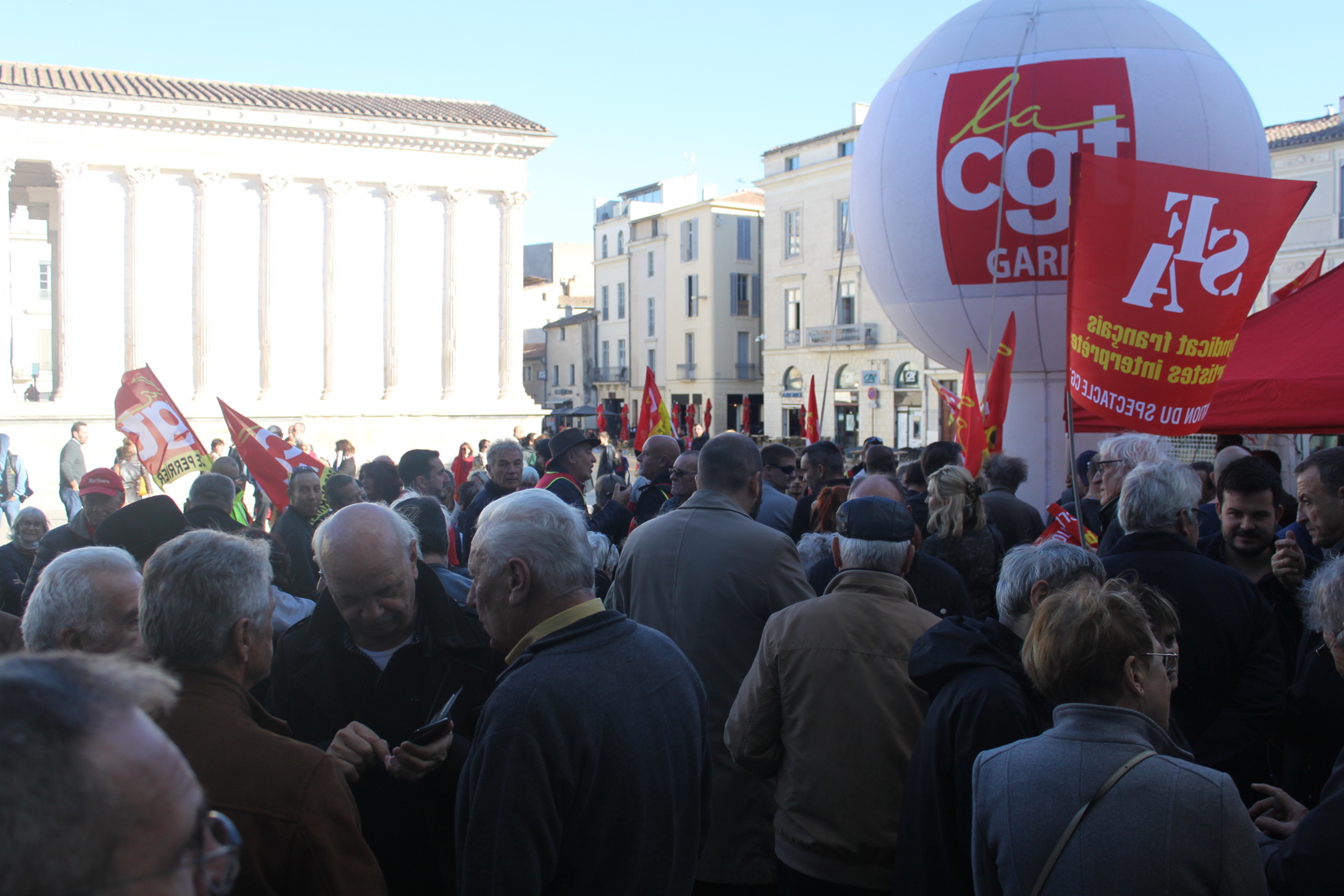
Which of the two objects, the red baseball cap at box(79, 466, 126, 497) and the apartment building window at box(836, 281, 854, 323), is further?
the apartment building window at box(836, 281, 854, 323)

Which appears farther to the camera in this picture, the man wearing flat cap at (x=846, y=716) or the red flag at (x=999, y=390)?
the red flag at (x=999, y=390)

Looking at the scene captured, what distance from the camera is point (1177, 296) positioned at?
486 centimetres

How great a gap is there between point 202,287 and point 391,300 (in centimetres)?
517

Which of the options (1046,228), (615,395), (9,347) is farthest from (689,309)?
(1046,228)

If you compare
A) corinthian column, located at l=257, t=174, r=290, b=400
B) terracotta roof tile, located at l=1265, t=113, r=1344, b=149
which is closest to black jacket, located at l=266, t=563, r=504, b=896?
corinthian column, located at l=257, t=174, r=290, b=400

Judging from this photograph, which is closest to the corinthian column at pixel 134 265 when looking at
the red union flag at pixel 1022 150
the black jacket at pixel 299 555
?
the black jacket at pixel 299 555

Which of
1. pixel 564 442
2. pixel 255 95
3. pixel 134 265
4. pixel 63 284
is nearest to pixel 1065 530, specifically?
pixel 564 442

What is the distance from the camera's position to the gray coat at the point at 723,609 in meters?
3.42

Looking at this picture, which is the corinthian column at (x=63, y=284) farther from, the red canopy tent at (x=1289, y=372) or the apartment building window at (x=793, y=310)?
the red canopy tent at (x=1289, y=372)

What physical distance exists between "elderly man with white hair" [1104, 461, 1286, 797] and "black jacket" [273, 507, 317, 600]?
422cm

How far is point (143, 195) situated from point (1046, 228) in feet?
86.0

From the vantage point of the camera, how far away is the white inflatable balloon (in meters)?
8.38

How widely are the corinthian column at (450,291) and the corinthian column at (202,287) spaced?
21.2 ft

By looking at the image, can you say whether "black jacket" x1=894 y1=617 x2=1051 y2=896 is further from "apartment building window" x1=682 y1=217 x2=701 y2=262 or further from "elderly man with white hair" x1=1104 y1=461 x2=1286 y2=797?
"apartment building window" x1=682 y1=217 x2=701 y2=262
